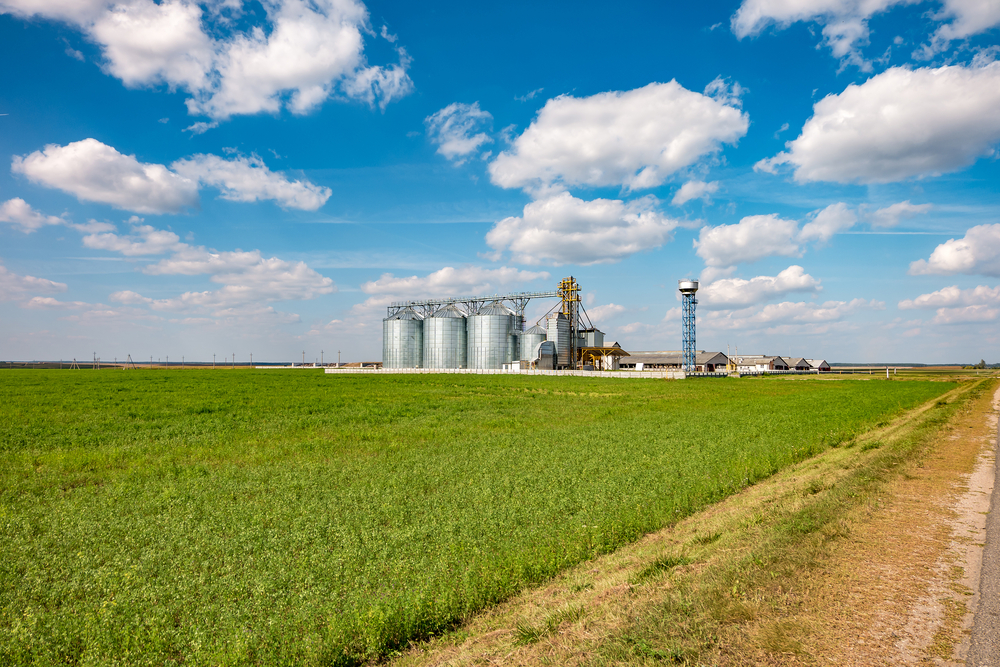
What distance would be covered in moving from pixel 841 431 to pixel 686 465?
12.5 meters

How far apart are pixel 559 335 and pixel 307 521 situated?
85169 millimetres

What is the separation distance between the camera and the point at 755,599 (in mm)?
6414

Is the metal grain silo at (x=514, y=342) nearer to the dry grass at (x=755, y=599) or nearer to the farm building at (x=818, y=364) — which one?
the dry grass at (x=755, y=599)

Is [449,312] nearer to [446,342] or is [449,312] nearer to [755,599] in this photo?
[446,342]

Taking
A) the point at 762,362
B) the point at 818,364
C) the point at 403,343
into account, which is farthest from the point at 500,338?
the point at 818,364

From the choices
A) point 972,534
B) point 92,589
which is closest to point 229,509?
point 92,589

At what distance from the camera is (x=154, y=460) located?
17.2 m

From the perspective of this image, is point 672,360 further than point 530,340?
Yes

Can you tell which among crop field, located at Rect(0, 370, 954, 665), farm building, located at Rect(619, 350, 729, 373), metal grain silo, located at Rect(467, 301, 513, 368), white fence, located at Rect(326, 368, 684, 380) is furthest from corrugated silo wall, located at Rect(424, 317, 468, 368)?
crop field, located at Rect(0, 370, 954, 665)

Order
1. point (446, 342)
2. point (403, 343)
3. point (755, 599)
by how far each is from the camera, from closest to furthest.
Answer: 1. point (755, 599)
2. point (446, 342)
3. point (403, 343)

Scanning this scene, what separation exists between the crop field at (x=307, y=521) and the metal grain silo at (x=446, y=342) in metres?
74.0

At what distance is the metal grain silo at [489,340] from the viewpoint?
94.0m

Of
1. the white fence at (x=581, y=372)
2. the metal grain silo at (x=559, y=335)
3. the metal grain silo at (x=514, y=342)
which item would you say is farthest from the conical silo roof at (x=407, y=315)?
the metal grain silo at (x=559, y=335)

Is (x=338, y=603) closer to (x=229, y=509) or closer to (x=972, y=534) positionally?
(x=229, y=509)
